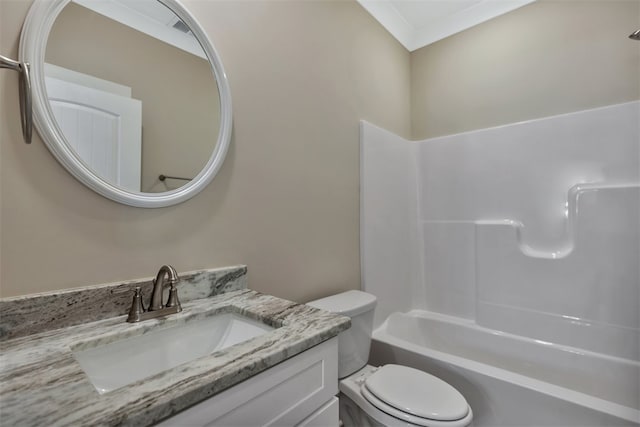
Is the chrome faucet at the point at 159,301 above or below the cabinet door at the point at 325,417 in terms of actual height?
above

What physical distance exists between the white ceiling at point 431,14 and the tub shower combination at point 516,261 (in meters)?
0.83

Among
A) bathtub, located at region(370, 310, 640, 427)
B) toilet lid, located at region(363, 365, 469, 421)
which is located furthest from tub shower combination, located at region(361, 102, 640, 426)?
toilet lid, located at region(363, 365, 469, 421)

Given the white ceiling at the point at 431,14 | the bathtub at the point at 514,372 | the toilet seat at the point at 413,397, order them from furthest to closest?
the white ceiling at the point at 431,14, the bathtub at the point at 514,372, the toilet seat at the point at 413,397

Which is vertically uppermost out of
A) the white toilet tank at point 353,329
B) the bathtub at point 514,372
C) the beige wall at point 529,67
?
the beige wall at point 529,67

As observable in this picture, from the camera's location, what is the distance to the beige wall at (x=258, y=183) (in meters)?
0.76

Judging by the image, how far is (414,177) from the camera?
2.41 m

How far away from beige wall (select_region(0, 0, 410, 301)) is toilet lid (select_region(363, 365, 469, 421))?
50 centimetres

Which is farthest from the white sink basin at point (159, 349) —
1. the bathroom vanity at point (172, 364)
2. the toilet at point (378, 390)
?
the toilet at point (378, 390)

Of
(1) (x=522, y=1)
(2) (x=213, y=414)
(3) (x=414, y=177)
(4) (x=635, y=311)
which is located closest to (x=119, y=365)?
(2) (x=213, y=414)

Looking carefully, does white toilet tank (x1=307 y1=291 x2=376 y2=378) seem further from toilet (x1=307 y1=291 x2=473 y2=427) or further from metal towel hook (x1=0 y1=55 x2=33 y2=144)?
metal towel hook (x1=0 y1=55 x2=33 y2=144)

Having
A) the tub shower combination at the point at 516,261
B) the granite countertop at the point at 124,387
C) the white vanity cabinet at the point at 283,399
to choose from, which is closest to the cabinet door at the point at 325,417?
the white vanity cabinet at the point at 283,399

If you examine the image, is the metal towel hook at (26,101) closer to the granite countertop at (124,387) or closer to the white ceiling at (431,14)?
the granite countertop at (124,387)

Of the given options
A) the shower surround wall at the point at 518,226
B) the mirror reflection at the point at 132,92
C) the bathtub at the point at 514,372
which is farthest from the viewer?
the shower surround wall at the point at 518,226

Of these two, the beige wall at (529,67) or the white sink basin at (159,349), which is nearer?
the white sink basin at (159,349)
